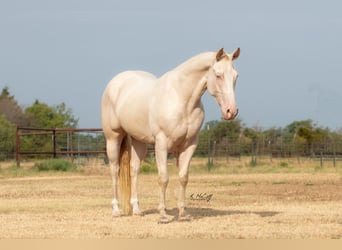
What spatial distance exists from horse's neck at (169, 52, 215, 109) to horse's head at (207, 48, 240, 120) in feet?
0.70

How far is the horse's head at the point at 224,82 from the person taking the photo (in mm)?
9375

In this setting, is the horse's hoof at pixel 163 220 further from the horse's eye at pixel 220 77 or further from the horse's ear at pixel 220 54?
the horse's ear at pixel 220 54

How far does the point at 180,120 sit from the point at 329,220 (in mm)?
2222

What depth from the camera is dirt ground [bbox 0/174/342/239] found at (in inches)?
332

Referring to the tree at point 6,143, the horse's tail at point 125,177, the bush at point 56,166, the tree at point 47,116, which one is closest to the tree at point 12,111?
the tree at point 47,116

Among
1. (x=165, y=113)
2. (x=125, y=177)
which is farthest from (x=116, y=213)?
(x=165, y=113)

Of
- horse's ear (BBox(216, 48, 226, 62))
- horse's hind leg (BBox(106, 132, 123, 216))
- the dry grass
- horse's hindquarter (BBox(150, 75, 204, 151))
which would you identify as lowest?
the dry grass

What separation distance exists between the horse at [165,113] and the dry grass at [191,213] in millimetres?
501

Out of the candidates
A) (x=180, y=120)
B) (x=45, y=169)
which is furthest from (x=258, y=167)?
(x=180, y=120)

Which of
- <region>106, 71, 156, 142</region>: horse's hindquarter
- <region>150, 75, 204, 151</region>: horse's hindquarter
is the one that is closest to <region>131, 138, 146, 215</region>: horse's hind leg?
<region>106, 71, 156, 142</region>: horse's hindquarter

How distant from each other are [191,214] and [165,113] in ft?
5.90

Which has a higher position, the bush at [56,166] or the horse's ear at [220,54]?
the horse's ear at [220,54]

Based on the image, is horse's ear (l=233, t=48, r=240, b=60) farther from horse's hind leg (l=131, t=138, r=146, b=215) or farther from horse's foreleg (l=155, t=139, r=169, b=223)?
horse's hind leg (l=131, t=138, r=146, b=215)

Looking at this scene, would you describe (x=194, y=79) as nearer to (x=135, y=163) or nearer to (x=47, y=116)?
(x=135, y=163)
